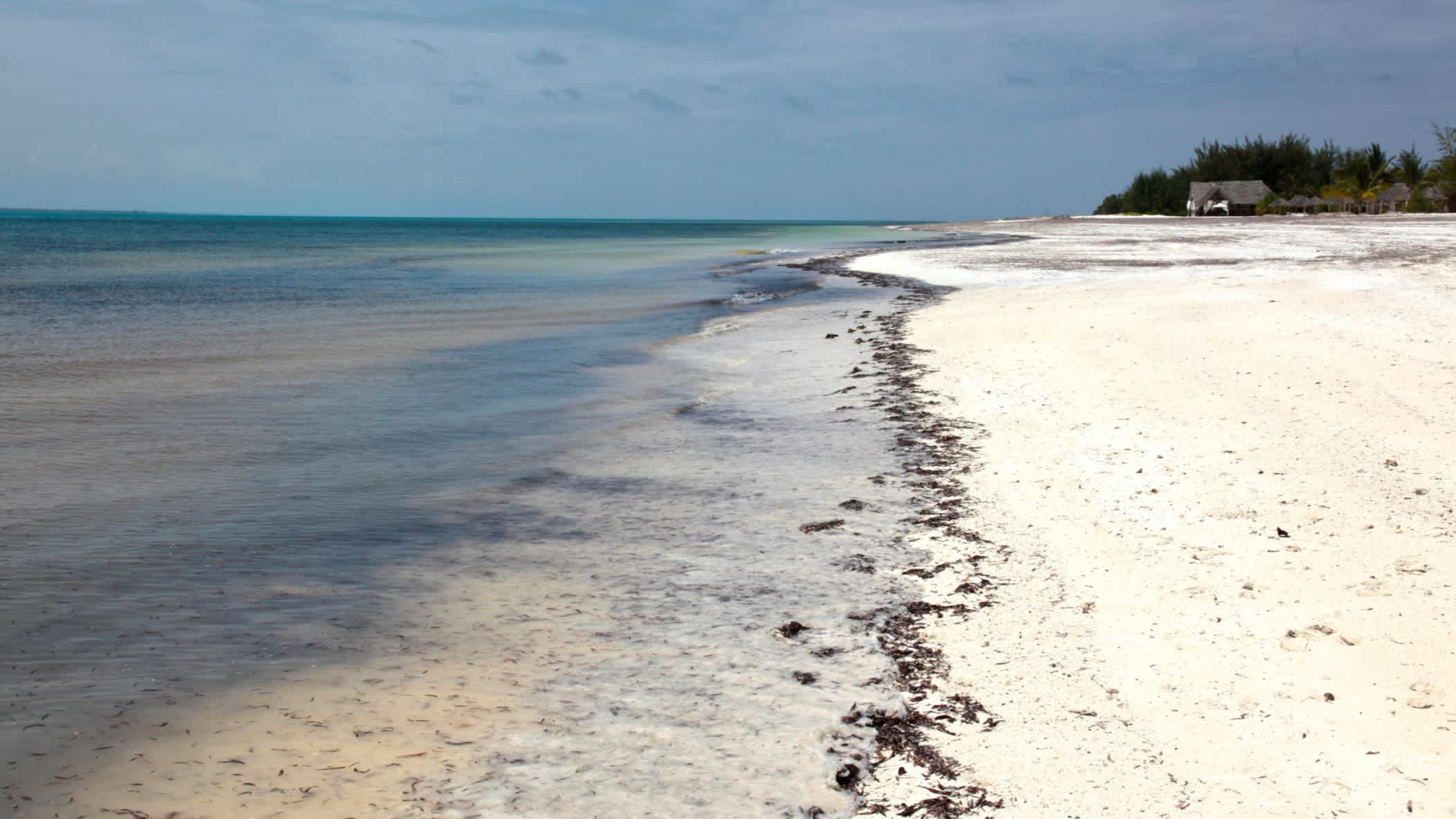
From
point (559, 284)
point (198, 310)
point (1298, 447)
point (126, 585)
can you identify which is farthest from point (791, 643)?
point (559, 284)

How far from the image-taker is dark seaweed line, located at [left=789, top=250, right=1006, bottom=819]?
3.19 meters

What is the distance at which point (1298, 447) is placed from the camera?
653 cm

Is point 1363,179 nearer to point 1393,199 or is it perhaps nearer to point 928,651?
point 1393,199

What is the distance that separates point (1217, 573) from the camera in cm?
466

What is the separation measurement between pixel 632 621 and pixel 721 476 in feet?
8.68

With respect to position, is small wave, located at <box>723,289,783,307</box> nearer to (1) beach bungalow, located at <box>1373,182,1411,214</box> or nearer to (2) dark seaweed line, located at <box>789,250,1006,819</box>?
(2) dark seaweed line, located at <box>789,250,1006,819</box>

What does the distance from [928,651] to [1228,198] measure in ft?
307

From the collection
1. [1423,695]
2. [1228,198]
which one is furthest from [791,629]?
[1228,198]

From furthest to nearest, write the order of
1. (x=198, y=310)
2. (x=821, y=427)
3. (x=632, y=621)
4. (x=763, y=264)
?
(x=763, y=264) < (x=198, y=310) < (x=821, y=427) < (x=632, y=621)

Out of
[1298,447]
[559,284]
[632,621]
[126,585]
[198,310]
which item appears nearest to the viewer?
[632,621]

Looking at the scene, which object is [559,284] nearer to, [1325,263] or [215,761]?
[1325,263]

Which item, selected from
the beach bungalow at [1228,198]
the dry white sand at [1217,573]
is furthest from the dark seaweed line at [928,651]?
the beach bungalow at [1228,198]

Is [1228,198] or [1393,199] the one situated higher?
[1228,198]

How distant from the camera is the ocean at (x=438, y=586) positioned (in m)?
3.40
